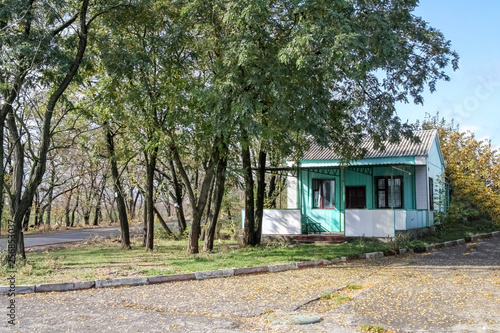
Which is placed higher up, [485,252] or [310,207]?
[310,207]

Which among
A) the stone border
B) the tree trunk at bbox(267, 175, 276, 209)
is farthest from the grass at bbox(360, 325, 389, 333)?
the tree trunk at bbox(267, 175, 276, 209)

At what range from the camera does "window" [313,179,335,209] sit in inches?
871

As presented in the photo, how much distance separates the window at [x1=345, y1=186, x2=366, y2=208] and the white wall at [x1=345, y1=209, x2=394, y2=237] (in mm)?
2914

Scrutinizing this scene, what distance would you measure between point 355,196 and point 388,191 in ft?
5.21

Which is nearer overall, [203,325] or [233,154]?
[203,325]

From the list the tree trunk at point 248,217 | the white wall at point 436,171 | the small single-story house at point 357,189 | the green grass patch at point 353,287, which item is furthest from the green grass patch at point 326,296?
the white wall at point 436,171

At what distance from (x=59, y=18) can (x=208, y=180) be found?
22.1 feet

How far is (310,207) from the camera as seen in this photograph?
22.3 meters

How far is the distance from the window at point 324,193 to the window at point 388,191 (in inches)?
86.1

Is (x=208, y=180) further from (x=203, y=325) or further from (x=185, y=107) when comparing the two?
(x=203, y=325)

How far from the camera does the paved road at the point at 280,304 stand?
20.4ft

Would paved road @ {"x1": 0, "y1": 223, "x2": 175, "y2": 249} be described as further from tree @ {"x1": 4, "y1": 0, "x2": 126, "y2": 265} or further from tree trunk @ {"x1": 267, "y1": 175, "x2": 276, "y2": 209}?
tree trunk @ {"x1": 267, "y1": 175, "x2": 276, "y2": 209}

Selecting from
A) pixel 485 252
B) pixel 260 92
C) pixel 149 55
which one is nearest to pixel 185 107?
pixel 149 55

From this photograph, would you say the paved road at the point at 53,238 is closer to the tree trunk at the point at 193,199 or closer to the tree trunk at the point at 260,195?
the tree trunk at the point at 193,199
